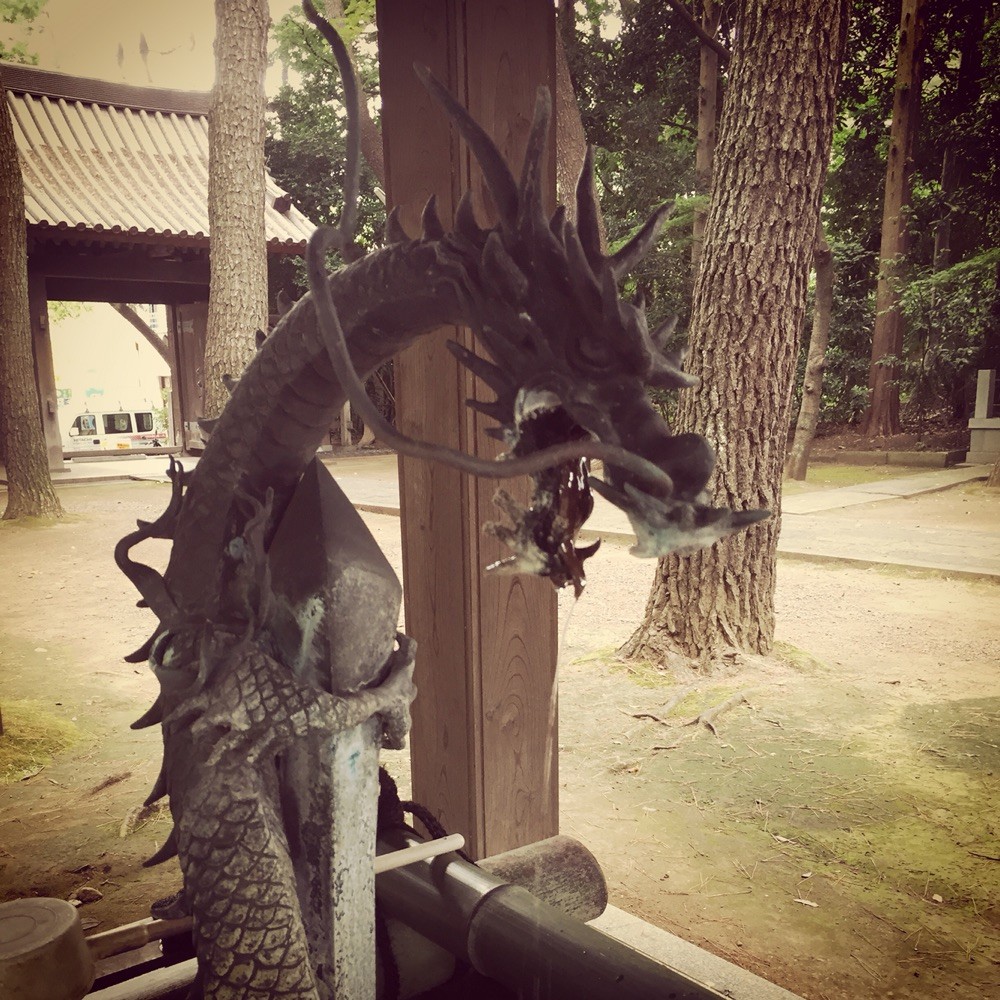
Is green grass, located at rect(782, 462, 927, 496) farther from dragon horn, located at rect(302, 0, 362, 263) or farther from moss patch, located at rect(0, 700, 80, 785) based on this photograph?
dragon horn, located at rect(302, 0, 362, 263)

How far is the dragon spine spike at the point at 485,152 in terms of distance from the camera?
2.69 feet

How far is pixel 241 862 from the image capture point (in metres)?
1.07

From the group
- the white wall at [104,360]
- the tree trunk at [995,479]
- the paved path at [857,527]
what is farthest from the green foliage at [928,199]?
the white wall at [104,360]

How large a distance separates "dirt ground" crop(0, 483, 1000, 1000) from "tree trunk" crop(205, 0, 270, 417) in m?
2.25

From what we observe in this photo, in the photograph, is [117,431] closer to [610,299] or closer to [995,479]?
[995,479]

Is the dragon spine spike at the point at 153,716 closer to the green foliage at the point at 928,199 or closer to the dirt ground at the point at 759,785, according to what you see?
the dirt ground at the point at 759,785

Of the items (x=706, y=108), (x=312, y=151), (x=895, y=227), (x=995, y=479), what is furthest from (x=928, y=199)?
(x=312, y=151)

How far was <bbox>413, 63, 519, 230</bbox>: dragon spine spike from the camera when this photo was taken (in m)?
0.82

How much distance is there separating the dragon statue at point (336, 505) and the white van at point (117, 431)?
21.3 metres

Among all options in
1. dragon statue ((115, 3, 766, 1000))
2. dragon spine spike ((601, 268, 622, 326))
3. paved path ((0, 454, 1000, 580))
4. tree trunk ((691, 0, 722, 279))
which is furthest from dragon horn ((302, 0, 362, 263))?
tree trunk ((691, 0, 722, 279))

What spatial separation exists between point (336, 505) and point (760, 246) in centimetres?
357

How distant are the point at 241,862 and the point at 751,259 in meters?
3.85

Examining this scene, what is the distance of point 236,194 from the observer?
592 centimetres

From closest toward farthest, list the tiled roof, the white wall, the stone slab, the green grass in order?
1. the stone slab
2. the green grass
3. the tiled roof
4. the white wall
